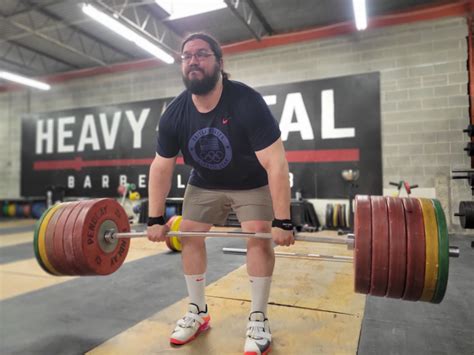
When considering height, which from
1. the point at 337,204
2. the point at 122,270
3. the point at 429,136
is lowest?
the point at 122,270

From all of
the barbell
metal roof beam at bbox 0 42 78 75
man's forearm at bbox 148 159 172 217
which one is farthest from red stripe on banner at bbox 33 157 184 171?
the barbell

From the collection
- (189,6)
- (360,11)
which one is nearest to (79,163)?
(189,6)

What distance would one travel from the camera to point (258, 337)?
1.25 meters

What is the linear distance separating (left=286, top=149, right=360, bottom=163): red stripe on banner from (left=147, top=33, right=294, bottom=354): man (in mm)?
3531

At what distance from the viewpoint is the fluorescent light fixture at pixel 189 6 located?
4.13m

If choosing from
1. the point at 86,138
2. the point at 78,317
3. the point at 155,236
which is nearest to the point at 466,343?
the point at 155,236

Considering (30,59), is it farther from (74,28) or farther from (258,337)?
(258,337)

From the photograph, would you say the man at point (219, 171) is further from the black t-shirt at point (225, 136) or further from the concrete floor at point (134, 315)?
the concrete floor at point (134, 315)

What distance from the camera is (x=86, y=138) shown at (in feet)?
21.5

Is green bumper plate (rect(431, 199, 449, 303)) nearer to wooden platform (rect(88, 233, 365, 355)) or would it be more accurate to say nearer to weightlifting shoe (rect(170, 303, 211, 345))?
wooden platform (rect(88, 233, 365, 355))

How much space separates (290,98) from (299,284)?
347 cm

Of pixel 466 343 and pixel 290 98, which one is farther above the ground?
pixel 290 98

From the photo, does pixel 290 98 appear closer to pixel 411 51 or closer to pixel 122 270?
pixel 411 51

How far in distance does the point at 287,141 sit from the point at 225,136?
147 inches
